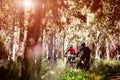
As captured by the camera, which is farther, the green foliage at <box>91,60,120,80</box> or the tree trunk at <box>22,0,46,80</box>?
the green foliage at <box>91,60,120,80</box>

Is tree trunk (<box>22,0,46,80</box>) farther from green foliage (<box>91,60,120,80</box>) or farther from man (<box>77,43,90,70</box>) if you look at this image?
man (<box>77,43,90,70</box>)

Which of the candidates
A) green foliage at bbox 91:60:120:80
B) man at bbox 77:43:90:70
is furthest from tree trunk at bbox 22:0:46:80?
man at bbox 77:43:90:70

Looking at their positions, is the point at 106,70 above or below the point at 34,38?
below

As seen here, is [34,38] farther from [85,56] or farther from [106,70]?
[85,56]

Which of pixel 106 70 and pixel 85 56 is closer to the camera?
pixel 106 70

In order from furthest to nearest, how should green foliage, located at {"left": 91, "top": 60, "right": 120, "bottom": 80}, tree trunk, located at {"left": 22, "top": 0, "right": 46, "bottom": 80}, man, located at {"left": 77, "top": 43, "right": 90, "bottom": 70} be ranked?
man, located at {"left": 77, "top": 43, "right": 90, "bottom": 70}
green foliage, located at {"left": 91, "top": 60, "right": 120, "bottom": 80}
tree trunk, located at {"left": 22, "top": 0, "right": 46, "bottom": 80}

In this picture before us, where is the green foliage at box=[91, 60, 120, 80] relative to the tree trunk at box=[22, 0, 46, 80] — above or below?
below

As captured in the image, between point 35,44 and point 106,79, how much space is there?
4.82 m

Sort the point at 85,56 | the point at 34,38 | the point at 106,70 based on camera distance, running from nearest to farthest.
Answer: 1. the point at 34,38
2. the point at 106,70
3. the point at 85,56

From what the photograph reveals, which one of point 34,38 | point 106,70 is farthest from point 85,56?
point 34,38

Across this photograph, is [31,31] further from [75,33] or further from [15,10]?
[75,33]

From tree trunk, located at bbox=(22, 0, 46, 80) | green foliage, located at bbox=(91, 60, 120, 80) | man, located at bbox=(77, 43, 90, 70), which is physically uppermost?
tree trunk, located at bbox=(22, 0, 46, 80)

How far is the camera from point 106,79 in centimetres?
1602

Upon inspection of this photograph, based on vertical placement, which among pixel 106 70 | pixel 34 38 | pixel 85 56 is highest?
pixel 34 38
